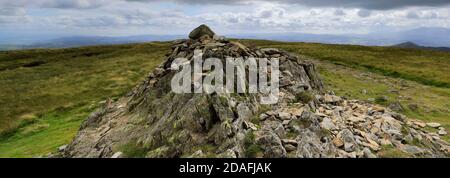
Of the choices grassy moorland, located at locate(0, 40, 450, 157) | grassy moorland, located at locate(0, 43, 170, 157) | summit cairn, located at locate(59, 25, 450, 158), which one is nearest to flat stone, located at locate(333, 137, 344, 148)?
summit cairn, located at locate(59, 25, 450, 158)

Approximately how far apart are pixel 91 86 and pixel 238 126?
54.0 m

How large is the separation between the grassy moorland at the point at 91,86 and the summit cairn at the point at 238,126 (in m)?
9.45

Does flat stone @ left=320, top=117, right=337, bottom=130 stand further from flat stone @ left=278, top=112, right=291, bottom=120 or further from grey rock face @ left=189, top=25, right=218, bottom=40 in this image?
grey rock face @ left=189, top=25, right=218, bottom=40

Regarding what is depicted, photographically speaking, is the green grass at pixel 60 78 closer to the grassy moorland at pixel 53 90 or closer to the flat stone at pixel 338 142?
the grassy moorland at pixel 53 90

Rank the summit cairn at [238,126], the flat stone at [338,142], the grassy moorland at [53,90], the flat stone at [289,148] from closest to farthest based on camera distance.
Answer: the flat stone at [289,148]
the summit cairn at [238,126]
the flat stone at [338,142]
the grassy moorland at [53,90]

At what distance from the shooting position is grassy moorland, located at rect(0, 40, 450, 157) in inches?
1682

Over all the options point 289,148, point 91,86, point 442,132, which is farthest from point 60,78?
point 442,132

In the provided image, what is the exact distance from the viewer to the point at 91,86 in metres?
70.8

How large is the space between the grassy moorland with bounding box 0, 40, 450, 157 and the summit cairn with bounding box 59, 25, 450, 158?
9453mm

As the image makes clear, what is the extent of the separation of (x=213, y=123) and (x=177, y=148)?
2979 millimetres

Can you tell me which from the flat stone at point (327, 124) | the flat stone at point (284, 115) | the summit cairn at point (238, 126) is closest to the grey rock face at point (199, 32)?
the summit cairn at point (238, 126)

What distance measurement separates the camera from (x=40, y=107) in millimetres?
58406

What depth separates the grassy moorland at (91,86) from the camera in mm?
42716
